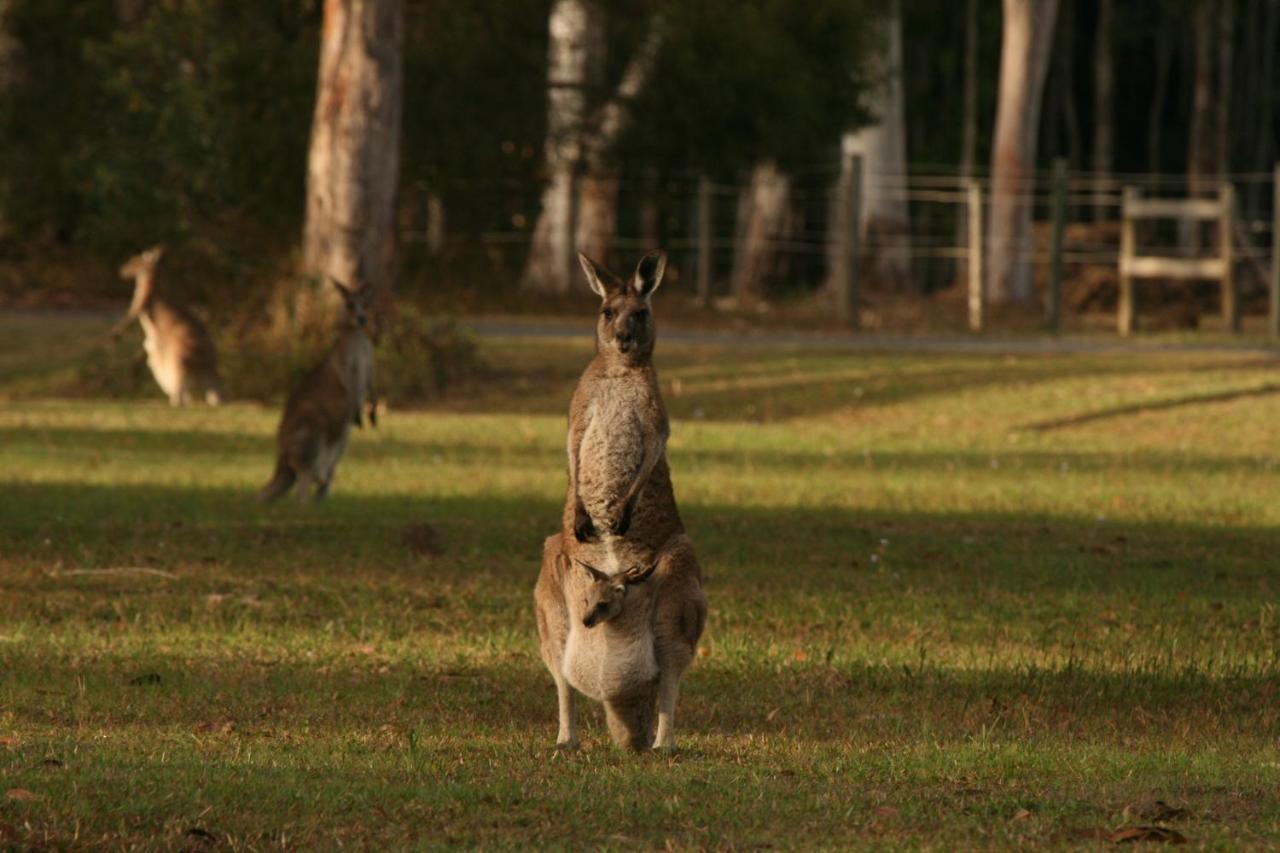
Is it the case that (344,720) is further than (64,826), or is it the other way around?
(344,720)

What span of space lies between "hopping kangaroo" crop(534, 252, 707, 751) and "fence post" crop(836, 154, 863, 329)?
950 inches

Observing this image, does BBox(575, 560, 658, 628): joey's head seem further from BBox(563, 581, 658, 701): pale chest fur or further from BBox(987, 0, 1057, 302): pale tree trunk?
BBox(987, 0, 1057, 302): pale tree trunk

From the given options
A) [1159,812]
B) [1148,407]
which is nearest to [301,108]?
[1148,407]

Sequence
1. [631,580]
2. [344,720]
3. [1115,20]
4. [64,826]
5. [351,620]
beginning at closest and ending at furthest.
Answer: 1. [64,826]
2. [631,580]
3. [344,720]
4. [351,620]
5. [1115,20]

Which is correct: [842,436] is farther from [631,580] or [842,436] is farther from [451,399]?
[631,580]

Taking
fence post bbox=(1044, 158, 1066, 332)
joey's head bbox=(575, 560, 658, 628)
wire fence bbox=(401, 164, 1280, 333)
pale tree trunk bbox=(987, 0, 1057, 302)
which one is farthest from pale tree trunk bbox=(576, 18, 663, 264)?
joey's head bbox=(575, 560, 658, 628)

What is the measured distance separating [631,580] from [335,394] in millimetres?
9049

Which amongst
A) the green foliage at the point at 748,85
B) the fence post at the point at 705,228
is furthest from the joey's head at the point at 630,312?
the fence post at the point at 705,228

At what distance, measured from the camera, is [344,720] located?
926 centimetres

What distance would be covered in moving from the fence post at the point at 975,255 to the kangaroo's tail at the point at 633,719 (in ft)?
83.6

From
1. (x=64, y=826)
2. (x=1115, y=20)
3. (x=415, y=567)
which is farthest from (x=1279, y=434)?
(x=1115, y=20)

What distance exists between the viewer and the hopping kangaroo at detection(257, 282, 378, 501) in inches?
644

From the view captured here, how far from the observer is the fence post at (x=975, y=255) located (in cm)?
3316

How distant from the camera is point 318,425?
16391 millimetres
